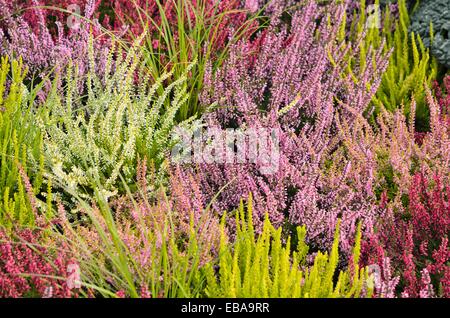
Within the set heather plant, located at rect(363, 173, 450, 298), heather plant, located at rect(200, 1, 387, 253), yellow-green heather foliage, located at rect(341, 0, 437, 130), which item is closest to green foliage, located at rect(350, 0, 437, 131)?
yellow-green heather foliage, located at rect(341, 0, 437, 130)

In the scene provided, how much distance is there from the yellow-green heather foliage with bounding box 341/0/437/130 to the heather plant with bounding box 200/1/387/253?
0.24 meters

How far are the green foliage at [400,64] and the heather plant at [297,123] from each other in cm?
24

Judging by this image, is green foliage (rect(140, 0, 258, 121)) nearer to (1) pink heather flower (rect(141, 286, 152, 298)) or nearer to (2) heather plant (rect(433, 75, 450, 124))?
(2) heather plant (rect(433, 75, 450, 124))

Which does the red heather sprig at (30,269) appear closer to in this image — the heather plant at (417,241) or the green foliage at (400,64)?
the heather plant at (417,241)

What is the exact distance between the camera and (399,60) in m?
3.79

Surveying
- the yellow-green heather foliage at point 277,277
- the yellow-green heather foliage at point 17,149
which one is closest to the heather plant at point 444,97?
the yellow-green heather foliage at point 277,277

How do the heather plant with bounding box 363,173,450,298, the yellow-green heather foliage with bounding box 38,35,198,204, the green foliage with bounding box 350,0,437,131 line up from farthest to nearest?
1. the green foliage with bounding box 350,0,437,131
2. the yellow-green heather foliage with bounding box 38,35,198,204
3. the heather plant with bounding box 363,173,450,298

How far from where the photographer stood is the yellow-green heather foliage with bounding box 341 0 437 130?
11.6ft

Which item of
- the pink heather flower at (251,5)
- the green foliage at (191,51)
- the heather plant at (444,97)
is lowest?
the heather plant at (444,97)

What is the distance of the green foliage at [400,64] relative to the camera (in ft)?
11.6

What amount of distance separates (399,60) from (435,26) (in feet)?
1.14

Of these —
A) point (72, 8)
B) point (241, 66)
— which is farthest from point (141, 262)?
point (72, 8)
